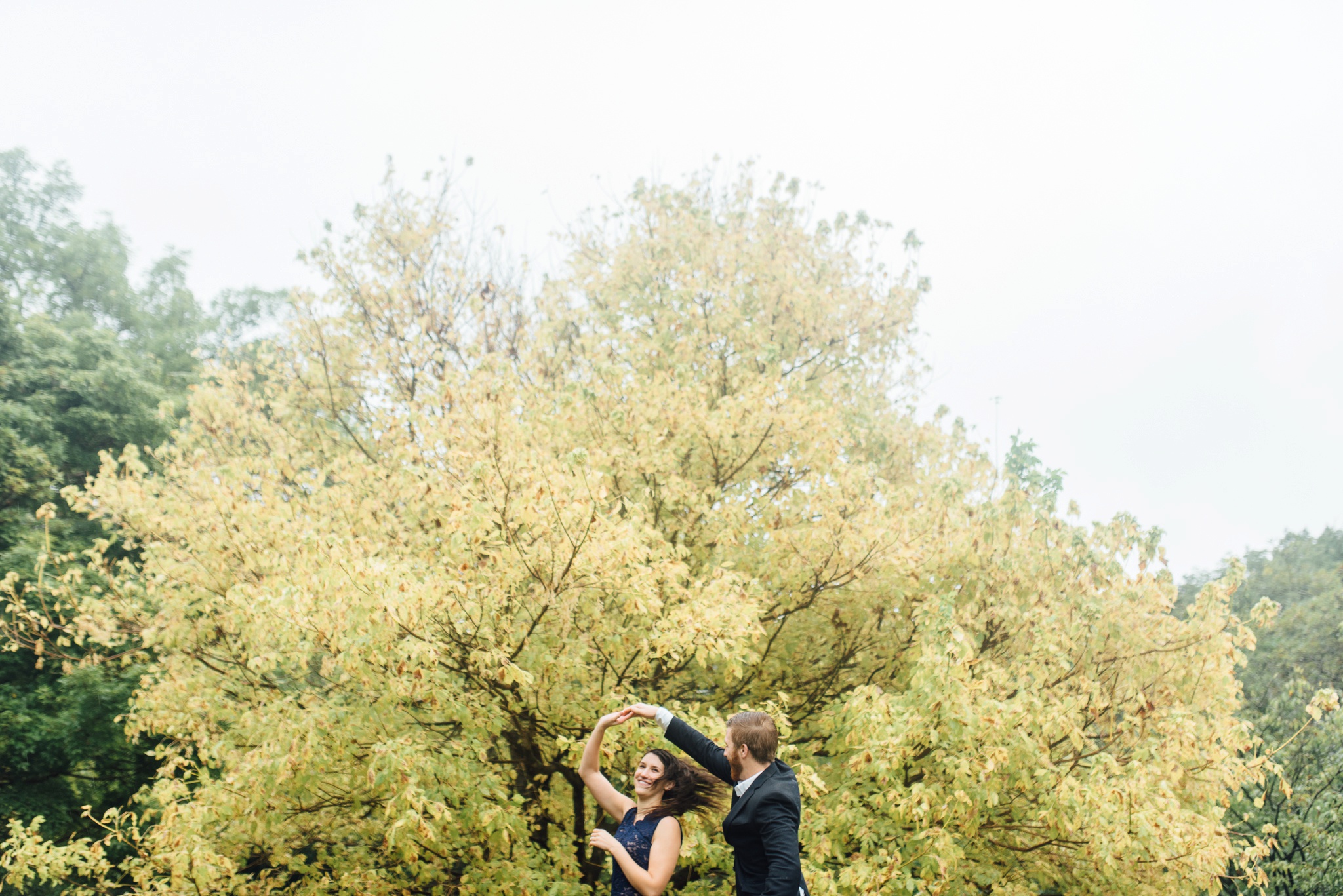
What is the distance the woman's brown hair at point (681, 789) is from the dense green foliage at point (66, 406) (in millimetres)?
9331

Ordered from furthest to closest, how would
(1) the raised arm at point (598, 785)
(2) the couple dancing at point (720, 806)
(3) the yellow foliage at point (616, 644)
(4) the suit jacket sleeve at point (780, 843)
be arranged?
1. (3) the yellow foliage at point (616, 644)
2. (1) the raised arm at point (598, 785)
3. (2) the couple dancing at point (720, 806)
4. (4) the suit jacket sleeve at point (780, 843)

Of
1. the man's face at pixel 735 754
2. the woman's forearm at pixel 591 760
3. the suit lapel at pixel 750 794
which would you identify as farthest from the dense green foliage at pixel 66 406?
the suit lapel at pixel 750 794

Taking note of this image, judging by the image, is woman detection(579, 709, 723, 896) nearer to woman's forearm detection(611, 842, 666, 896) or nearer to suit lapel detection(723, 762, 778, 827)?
woman's forearm detection(611, 842, 666, 896)

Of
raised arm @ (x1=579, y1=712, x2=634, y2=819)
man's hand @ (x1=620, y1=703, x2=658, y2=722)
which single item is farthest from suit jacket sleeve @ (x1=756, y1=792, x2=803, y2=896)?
raised arm @ (x1=579, y1=712, x2=634, y2=819)

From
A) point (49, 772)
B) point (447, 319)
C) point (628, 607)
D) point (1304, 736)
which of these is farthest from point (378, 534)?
point (1304, 736)

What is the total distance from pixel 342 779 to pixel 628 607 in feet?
12.1

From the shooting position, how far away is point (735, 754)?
3.30 m

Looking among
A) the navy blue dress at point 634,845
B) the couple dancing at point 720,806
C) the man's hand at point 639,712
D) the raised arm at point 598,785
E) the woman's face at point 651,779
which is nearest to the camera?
the couple dancing at point 720,806

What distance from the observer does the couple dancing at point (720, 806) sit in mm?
3094

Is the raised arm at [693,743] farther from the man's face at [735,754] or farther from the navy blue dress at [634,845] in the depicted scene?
the navy blue dress at [634,845]

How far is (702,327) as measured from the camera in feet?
37.4

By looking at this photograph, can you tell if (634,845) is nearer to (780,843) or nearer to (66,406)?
(780,843)

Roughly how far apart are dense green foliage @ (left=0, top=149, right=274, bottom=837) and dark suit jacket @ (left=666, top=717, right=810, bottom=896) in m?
9.75

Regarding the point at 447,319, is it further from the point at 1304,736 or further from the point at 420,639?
the point at 1304,736
